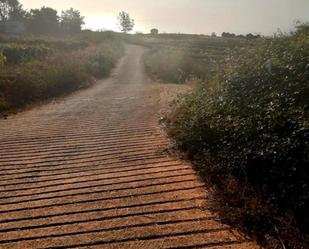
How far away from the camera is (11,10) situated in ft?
237

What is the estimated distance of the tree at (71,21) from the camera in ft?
228

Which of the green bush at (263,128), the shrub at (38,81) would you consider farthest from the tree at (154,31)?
the green bush at (263,128)

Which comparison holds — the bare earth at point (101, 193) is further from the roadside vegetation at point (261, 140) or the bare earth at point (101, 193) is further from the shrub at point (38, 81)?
the shrub at point (38, 81)

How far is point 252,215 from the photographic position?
4.26 meters

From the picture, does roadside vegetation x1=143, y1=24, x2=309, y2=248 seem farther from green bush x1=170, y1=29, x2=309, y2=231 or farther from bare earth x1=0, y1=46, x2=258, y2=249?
bare earth x1=0, y1=46, x2=258, y2=249

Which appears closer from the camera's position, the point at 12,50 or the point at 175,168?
the point at 175,168

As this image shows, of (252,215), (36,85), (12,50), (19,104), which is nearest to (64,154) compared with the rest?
(252,215)

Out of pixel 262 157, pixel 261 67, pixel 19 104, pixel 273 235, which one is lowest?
pixel 19 104

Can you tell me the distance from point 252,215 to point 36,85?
461 inches

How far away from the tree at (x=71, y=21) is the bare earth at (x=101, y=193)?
63.4m

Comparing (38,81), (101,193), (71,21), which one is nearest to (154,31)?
(71,21)

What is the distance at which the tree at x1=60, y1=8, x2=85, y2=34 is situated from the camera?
6950 cm

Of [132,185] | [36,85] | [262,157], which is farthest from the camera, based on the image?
[36,85]

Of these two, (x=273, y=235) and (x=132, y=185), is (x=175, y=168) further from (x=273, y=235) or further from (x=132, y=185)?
(x=273, y=235)
